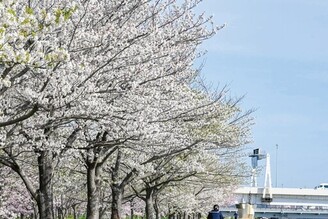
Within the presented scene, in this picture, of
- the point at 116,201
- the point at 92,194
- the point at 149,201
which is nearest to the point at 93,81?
the point at 92,194

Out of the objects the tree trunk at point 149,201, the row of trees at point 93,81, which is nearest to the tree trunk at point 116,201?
the row of trees at point 93,81

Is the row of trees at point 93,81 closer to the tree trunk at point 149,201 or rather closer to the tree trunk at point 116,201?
the tree trunk at point 116,201

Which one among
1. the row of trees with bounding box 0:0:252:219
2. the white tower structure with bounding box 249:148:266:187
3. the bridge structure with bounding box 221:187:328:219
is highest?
the bridge structure with bounding box 221:187:328:219

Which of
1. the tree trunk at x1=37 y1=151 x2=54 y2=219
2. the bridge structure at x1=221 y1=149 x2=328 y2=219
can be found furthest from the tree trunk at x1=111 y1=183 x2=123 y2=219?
the bridge structure at x1=221 y1=149 x2=328 y2=219

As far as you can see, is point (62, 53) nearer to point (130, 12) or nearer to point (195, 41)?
point (130, 12)

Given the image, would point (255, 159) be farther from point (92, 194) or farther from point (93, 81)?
point (93, 81)

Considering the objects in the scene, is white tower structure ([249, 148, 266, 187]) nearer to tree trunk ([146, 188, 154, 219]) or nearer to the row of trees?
tree trunk ([146, 188, 154, 219])

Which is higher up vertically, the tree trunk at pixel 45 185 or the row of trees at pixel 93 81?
the row of trees at pixel 93 81

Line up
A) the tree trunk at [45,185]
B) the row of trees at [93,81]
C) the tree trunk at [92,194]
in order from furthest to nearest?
the tree trunk at [92,194] → the tree trunk at [45,185] → the row of trees at [93,81]

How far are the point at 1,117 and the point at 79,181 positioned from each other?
23202 millimetres

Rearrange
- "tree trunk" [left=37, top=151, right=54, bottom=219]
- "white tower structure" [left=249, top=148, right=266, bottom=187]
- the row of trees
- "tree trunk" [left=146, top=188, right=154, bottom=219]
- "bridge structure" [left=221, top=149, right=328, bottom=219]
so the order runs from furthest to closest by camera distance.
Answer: "bridge structure" [left=221, top=149, right=328, bottom=219] → "white tower structure" [left=249, top=148, right=266, bottom=187] → "tree trunk" [left=146, top=188, right=154, bottom=219] → "tree trunk" [left=37, top=151, right=54, bottom=219] → the row of trees

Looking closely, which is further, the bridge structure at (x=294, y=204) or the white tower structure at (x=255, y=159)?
the bridge structure at (x=294, y=204)

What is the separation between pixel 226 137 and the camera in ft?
86.4

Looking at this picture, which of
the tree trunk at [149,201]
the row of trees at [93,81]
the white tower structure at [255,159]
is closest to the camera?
the row of trees at [93,81]
